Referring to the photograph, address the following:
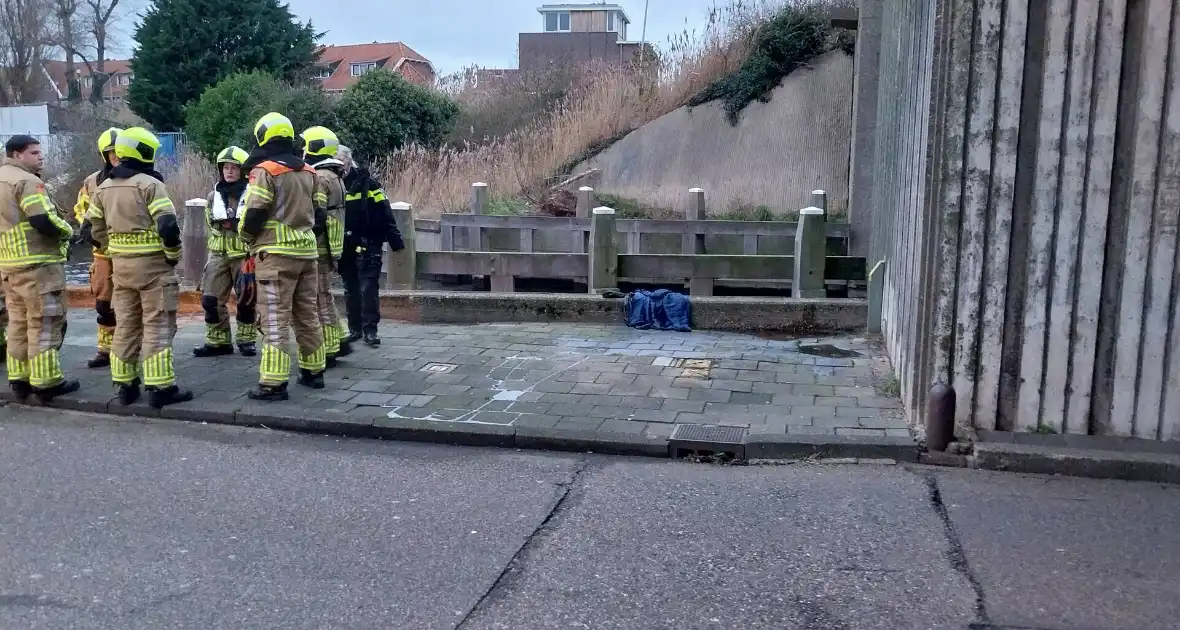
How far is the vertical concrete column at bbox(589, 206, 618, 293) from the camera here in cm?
1044

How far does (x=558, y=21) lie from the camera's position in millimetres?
43906

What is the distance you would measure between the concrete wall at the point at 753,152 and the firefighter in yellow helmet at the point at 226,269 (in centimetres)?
1059

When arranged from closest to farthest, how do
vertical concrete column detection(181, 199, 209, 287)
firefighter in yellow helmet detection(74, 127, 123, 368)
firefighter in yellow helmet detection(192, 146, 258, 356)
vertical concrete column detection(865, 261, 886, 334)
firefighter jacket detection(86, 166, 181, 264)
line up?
firefighter jacket detection(86, 166, 181, 264), firefighter in yellow helmet detection(74, 127, 123, 368), firefighter in yellow helmet detection(192, 146, 258, 356), vertical concrete column detection(865, 261, 886, 334), vertical concrete column detection(181, 199, 209, 287)

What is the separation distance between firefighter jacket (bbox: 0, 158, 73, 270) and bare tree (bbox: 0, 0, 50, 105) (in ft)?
122

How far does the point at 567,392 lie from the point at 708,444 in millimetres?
1571

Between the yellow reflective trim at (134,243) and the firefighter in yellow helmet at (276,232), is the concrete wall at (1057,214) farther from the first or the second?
the yellow reflective trim at (134,243)

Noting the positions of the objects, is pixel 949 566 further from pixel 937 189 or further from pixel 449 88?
pixel 449 88

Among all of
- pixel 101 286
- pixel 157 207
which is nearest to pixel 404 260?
pixel 101 286

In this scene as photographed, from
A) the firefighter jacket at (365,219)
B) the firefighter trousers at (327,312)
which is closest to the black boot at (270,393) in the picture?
the firefighter trousers at (327,312)

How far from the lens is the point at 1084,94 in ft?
17.6

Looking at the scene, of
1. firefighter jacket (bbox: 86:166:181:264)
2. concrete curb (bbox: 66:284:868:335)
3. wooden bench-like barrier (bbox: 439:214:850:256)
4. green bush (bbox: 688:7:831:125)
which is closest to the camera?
firefighter jacket (bbox: 86:166:181:264)

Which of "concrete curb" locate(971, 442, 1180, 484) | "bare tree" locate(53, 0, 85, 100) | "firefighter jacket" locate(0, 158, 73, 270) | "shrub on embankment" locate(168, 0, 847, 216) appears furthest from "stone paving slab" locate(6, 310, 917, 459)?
"bare tree" locate(53, 0, 85, 100)

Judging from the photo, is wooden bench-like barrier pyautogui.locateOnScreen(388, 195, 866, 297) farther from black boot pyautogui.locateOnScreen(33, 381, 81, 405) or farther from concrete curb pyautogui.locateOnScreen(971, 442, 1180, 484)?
concrete curb pyautogui.locateOnScreen(971, 442, 1180, 484)

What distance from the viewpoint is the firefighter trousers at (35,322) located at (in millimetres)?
7012
